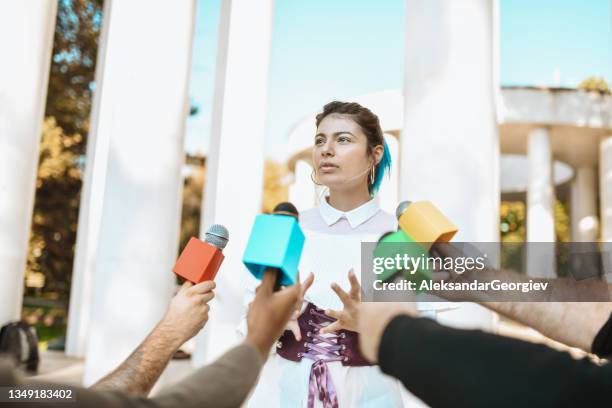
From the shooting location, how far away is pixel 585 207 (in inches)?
976

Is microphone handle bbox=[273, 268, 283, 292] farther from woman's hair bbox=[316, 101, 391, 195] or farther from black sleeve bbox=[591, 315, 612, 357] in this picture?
woman's hair bbox=[316, 101, 391, 195]

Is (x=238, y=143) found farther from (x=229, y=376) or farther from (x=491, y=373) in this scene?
(x=491, y=373)

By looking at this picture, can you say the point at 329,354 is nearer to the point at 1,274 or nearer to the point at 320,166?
the point at 320,166

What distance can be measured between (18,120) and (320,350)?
17.5ft

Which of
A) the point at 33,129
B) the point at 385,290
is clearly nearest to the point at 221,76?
the point at 33,129

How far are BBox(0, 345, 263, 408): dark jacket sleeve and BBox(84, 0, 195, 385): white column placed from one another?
19.4 ft

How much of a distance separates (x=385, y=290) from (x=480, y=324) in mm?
3567

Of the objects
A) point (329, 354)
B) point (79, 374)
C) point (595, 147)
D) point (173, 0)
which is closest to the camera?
point (329, 354)

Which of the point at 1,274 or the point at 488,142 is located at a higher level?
the point at 488,142

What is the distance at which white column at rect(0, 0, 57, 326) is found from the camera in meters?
6.23

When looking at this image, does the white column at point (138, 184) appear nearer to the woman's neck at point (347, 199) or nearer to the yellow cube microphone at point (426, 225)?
the woman's neck at point (347, 199)

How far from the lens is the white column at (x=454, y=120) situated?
16.1 ft

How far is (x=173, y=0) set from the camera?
7.05 meters

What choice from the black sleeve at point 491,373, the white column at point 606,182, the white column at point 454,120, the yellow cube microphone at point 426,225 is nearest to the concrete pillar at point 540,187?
the white column at point 606,182
